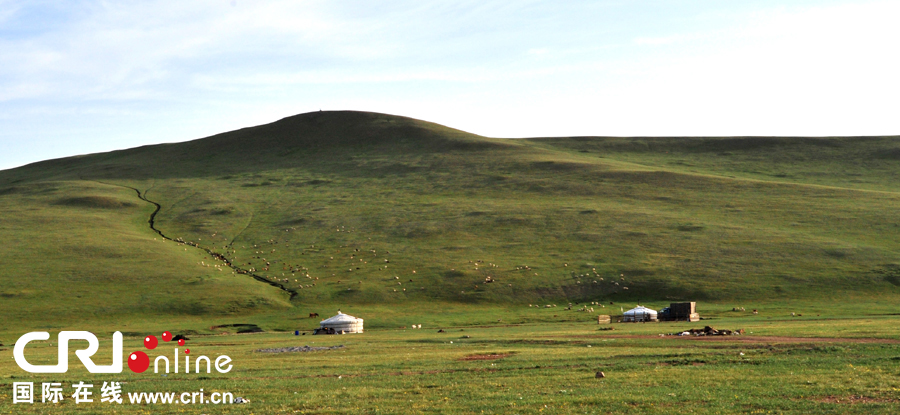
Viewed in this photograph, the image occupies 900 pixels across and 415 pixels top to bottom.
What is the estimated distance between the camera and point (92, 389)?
2945 cm

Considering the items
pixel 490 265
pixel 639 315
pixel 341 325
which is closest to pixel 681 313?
pixel 639 315

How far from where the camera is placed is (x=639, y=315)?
262ft

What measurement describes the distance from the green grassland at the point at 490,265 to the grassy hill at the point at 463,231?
0.51 m

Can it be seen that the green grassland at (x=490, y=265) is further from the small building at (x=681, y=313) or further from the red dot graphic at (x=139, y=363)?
the small building at (x=681, y=313)

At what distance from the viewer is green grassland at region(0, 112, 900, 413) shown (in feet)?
97.7

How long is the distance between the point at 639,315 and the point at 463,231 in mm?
45420

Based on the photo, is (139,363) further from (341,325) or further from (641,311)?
(641,311)

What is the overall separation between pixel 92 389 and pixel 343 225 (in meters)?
99.7

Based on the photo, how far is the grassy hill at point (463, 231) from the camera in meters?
95.0

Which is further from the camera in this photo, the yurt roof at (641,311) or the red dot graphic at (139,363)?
the yurt roof at (641,311)

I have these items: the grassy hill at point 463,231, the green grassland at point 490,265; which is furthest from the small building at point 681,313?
the grassy hill at point 463,231

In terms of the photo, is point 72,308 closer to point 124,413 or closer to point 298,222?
point 298,222

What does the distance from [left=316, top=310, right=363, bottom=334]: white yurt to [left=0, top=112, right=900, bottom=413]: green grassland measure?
3564 mm

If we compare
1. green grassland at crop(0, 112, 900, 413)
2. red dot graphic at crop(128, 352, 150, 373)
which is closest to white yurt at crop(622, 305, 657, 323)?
green grassland at crop(0, 112, 900, 413)
